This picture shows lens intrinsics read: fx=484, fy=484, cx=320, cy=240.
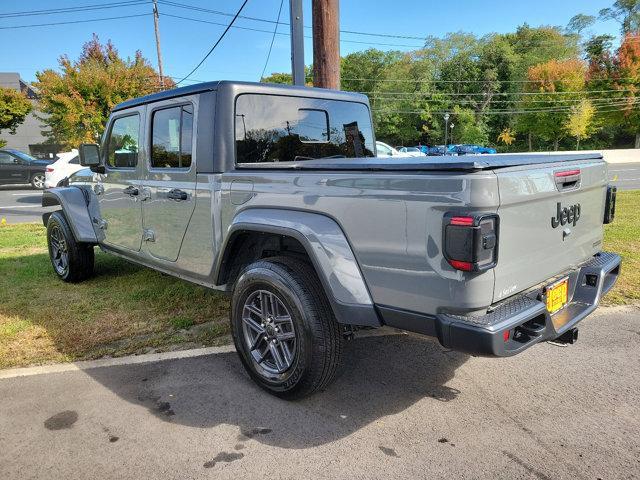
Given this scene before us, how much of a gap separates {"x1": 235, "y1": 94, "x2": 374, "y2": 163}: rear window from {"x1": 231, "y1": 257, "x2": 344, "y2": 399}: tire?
0.95 m

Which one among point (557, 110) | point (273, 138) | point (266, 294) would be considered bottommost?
point (266, 294)

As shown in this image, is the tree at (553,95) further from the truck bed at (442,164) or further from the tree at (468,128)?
the truck bed at (442,164)

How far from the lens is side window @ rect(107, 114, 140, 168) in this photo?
4270 millimetres

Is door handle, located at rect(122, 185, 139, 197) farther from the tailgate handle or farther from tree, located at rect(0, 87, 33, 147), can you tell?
tree, located at rect(0, 87, 33, 147)

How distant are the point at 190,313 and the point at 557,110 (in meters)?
52.2

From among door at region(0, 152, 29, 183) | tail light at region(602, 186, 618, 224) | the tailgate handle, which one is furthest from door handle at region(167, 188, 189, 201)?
door at region(0, 152, 29, 183)

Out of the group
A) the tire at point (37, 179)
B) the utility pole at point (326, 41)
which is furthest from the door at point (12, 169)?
the utility pole at point (326, 41)

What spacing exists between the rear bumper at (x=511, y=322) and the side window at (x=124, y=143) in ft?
9.46

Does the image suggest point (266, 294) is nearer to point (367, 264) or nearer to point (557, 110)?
point (367, 264)

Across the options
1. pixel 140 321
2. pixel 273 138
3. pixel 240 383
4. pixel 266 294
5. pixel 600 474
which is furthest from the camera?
pixel 140 321

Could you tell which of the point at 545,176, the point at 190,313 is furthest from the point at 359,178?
the point at 190,313

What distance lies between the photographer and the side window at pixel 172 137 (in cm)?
358

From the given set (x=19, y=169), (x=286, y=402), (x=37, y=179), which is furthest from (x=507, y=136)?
(x=286, y=402)

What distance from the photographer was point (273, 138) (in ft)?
12.1
